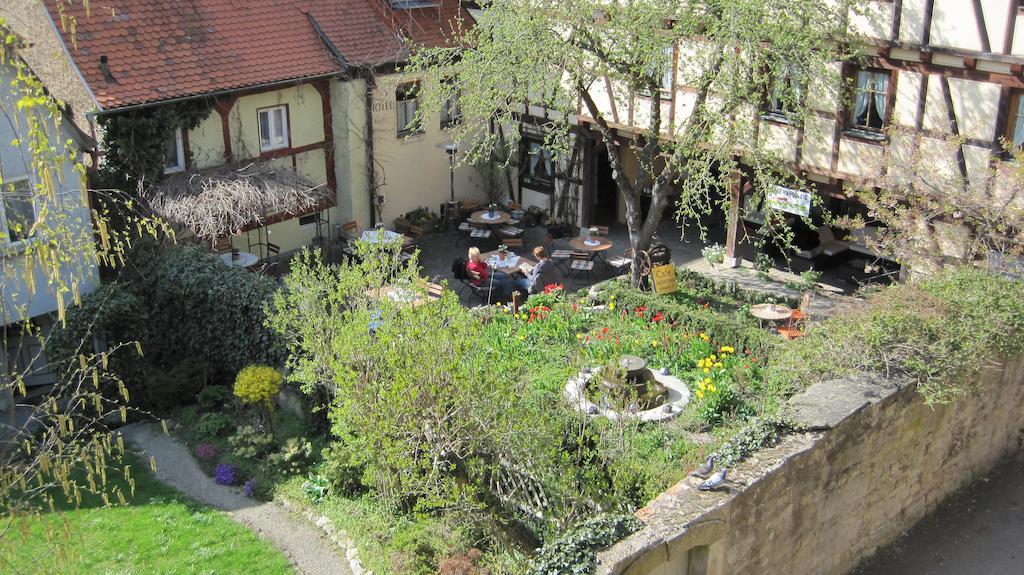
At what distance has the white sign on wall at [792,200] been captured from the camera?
1823 cm

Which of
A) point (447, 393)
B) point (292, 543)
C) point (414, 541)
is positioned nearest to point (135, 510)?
point (292, 543)

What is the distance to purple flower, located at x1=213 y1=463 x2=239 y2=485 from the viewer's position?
13180mm

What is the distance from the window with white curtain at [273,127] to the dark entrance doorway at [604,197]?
7089mm

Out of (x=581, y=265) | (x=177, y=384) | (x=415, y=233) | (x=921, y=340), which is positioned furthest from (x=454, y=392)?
(x=415, y=233)

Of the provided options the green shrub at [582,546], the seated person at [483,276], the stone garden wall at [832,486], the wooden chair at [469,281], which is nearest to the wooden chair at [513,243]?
the wooden chair at [469,281]

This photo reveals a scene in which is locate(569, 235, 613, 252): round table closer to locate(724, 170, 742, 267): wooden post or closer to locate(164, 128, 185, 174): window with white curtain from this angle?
locate(724, 170, 742, 267): wooden post

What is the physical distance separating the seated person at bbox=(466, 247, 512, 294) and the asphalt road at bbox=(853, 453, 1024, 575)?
8118 mm

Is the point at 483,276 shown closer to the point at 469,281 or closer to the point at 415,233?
the point at 469,281

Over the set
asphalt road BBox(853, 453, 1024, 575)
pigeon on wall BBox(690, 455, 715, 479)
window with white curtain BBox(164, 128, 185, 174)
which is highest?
window with white curtain BBox(164, 128, 185, 174)

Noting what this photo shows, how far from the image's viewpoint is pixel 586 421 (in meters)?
11.6

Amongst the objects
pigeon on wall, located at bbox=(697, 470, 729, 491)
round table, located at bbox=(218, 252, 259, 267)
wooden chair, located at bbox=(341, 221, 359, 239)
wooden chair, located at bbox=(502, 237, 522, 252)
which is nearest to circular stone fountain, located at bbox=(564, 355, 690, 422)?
pigeon on wall, located at bbox=(697, 470, 729, 491)

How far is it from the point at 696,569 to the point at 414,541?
300 cm

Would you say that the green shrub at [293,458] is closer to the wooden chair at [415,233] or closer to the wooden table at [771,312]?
the wooden table at [771,312]

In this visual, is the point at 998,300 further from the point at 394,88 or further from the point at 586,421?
the point at 394,88
